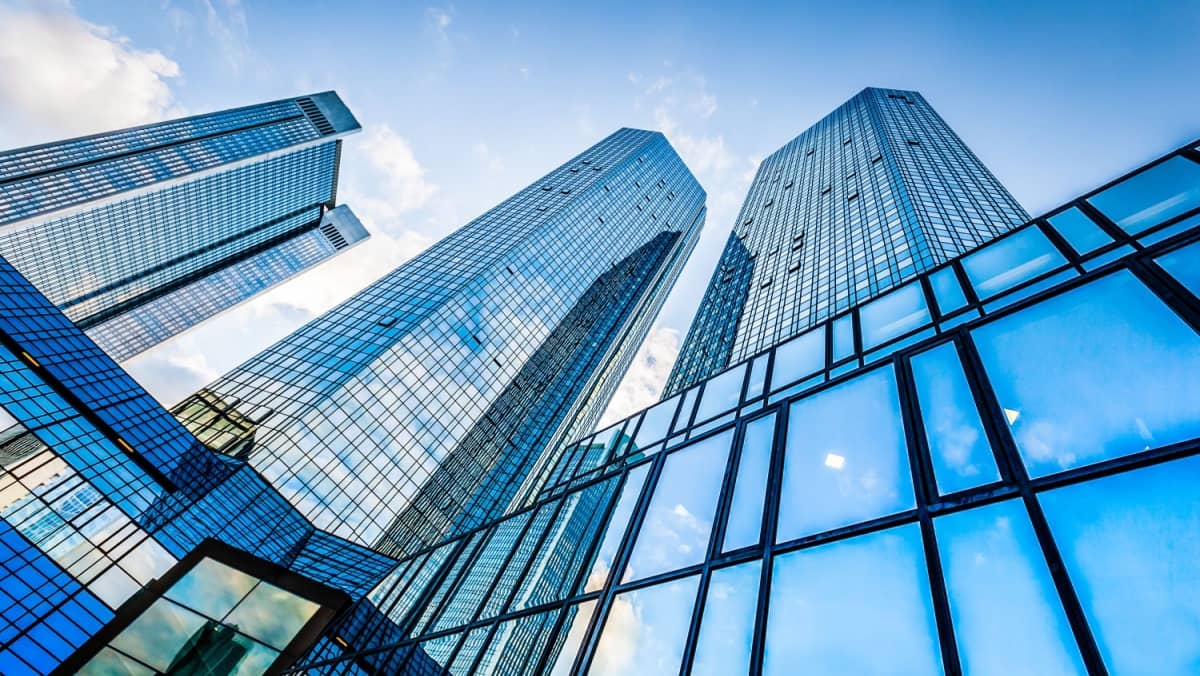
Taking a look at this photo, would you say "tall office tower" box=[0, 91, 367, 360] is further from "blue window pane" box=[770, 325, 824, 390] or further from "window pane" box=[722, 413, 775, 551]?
"window pane" box=[722, 413, 775, 551]

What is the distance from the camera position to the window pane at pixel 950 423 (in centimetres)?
659

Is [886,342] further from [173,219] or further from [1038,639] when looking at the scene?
[173,219]

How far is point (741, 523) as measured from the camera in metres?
8.96

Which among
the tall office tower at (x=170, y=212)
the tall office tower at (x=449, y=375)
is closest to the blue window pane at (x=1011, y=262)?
the tall office tower at (x=449, y=375)

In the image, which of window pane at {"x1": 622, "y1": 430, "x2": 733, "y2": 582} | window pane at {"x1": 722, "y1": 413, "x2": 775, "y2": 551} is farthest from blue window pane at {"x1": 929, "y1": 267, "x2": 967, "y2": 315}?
window pane at {"x1": 622, "y1": 430, "x2": 733, "y2": 582}

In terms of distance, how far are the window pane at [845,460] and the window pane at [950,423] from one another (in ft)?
1.37

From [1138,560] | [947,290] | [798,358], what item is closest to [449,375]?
[798,358]

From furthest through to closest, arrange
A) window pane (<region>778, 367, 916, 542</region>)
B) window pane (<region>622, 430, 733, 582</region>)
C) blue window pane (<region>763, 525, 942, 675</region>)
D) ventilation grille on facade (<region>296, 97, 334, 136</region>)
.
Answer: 1. ventilation grille on facade (<region>296, 97, 334, 136</region>)
2. window pane (<region>622, 430, 733, 582</region>)
3. window pane (<region>778, 367, 916, 542</region>)
4. blue window pane (<region>763, 525, 942, 675</region>)

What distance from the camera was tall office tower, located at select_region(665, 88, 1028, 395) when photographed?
2128 inches

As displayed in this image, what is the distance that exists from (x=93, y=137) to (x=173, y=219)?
1189 inches

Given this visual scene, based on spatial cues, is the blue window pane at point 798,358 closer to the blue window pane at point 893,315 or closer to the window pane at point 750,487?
the blue window pane at point 893,315

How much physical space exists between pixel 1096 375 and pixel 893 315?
22.2 feet

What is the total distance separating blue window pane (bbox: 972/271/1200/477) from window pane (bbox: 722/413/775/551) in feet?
12.5

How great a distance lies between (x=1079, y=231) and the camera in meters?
11.0
